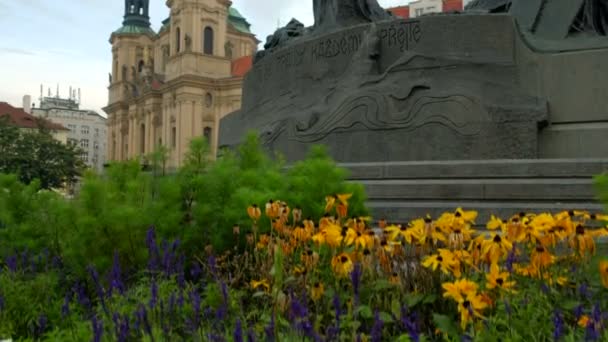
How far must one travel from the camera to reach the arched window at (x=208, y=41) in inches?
2598

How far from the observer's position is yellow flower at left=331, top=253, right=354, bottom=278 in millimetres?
2734

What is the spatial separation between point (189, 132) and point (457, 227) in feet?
199

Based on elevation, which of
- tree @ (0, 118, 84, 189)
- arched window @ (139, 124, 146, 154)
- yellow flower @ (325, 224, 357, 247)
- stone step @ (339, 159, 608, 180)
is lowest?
yellow flower @ (325, 224, 357, 247)

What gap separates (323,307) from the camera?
2906mm

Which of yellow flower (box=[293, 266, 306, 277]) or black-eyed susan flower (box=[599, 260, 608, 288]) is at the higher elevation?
black-eyed susan flower (box=[599, 260, 608, 288])

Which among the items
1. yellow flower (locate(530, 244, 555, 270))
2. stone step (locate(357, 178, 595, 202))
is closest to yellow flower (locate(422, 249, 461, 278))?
yellow flower (locate(530, 244, 555, 270))

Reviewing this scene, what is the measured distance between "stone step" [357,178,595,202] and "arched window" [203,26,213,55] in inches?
2445

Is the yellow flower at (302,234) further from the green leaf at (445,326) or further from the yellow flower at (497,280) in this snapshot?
the yellow flower at (497,280)

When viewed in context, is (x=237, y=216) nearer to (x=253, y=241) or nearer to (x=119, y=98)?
(x=253, y=241)

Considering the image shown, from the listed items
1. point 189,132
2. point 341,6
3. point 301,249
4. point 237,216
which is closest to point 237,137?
point 341,6

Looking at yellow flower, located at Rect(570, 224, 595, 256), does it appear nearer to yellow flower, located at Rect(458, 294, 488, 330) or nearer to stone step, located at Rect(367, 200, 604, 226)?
yellow flower, located at Rect(458, 294, 488, 330)

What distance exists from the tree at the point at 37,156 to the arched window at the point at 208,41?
26.3 meters

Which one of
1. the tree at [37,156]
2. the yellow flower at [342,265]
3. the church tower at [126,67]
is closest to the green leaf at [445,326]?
the yellow flower at [342,265]

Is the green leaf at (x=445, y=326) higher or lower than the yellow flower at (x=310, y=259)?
lower
